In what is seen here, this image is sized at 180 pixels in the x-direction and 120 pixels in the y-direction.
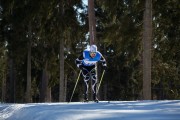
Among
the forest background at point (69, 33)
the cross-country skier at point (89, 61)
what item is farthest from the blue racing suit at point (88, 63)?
the forest background at point (69, 33)

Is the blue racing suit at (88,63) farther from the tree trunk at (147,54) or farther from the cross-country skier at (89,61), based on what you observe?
the tree trunk at (147,54)

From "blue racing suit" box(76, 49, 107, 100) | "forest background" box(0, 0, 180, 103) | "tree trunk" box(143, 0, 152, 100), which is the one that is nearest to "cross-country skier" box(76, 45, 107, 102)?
"blue racing suit" box(76, 49, 107, 100)

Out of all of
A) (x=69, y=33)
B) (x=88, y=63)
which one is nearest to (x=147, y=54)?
(x=88, y=63)

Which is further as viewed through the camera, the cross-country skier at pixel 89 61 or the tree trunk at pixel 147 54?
the tree trunk at pixel 147 54

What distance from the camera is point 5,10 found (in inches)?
1038

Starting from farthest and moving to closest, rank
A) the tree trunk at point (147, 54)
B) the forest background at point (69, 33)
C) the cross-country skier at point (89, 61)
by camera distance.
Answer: the forest background at point (69, 33) < the tree trunk at point (147, 54) < the cross-country skier at point (89, 61)

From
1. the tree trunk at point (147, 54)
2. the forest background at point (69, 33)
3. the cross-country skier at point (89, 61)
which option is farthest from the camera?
the forest background at point (69, 33)

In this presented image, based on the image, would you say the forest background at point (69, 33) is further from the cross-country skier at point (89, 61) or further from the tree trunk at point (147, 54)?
the cross-country skier at point (89, 61)

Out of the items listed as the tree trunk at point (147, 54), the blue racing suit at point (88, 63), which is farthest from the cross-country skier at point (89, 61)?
the tree trunk at point (147, 54)

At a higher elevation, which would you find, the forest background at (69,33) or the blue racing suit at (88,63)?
the forest background at (69,33)

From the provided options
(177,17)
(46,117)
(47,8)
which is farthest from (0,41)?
(46,117)

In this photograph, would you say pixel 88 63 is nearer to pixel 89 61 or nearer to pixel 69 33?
pixel 89 61

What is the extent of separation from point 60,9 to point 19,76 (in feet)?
43.9

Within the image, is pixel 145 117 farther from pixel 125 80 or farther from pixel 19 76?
pixel 125 80
